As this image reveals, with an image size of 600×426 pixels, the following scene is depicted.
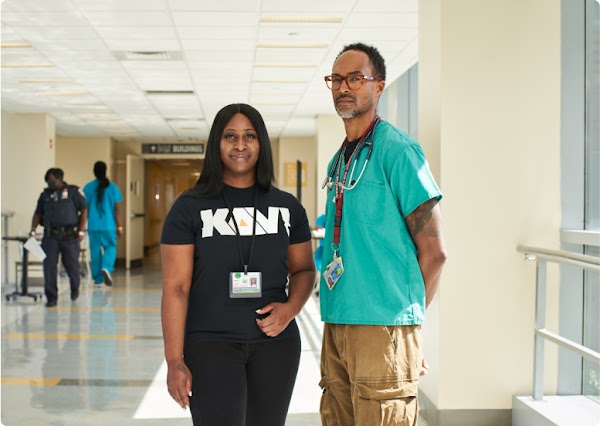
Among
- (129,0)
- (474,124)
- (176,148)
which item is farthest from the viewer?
(176,148)

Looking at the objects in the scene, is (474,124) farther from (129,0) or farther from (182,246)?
(129,0)

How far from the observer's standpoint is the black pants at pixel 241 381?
1985 mm

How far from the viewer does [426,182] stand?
1.98m

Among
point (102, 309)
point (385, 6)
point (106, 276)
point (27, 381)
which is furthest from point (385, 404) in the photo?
point (106, 276)

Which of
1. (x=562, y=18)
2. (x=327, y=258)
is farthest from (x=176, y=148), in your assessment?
(x=327, y=258)

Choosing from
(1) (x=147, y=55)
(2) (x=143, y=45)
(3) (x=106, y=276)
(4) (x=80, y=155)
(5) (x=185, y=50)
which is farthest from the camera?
(4) (x=80, y=155)

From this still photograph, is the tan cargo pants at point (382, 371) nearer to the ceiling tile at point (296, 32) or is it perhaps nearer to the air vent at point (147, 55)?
the ceiling tile at point (296, 32)

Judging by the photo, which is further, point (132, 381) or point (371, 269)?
point (132, 381)

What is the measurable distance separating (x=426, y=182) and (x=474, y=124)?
1.90 metres

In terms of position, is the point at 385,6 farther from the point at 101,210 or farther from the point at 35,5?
the point at 101,210

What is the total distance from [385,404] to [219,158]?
849 millimetres

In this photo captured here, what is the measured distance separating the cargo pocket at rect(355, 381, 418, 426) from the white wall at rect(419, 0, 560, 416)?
181cm

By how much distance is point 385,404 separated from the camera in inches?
77.0

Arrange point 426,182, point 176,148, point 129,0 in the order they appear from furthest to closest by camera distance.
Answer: point 176,148
point 129,0
point 426,182
